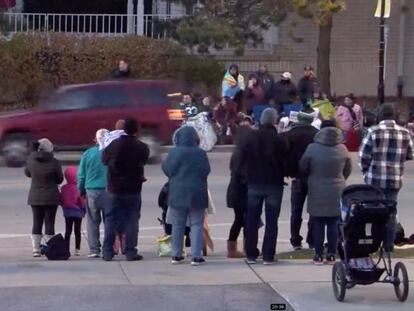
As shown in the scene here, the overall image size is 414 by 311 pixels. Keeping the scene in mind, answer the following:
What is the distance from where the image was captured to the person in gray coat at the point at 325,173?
13.3 m

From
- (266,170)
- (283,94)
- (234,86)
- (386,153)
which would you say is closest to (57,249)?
(266,170)

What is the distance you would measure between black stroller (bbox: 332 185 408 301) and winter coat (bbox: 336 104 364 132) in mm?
17509

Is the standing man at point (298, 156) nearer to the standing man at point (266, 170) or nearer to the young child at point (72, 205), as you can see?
the standing man at point (266, 170)

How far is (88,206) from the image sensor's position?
49.1 ft

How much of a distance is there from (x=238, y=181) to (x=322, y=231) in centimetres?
128

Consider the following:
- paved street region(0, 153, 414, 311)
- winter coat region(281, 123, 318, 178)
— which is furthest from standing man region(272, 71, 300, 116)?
winter coat region(281, 123, 318, 178)

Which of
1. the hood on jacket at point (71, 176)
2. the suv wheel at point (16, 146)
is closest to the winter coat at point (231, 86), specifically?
the suv wheel at point (16, 146)

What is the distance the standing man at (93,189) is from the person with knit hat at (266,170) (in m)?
1.98

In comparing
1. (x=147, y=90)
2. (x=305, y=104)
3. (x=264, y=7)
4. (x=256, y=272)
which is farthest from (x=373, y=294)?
(x=264, y=7)

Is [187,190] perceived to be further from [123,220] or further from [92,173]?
[92,173]

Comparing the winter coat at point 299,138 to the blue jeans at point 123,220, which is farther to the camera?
the winter coat at point 299,138

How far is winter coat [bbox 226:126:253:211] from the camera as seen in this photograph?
13.8 meters

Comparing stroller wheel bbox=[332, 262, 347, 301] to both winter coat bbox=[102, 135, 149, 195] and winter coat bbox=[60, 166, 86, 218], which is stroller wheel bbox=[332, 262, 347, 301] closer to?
winter coat bbox=[102, 135, 149, 195]

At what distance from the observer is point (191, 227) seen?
13805 millimetres
